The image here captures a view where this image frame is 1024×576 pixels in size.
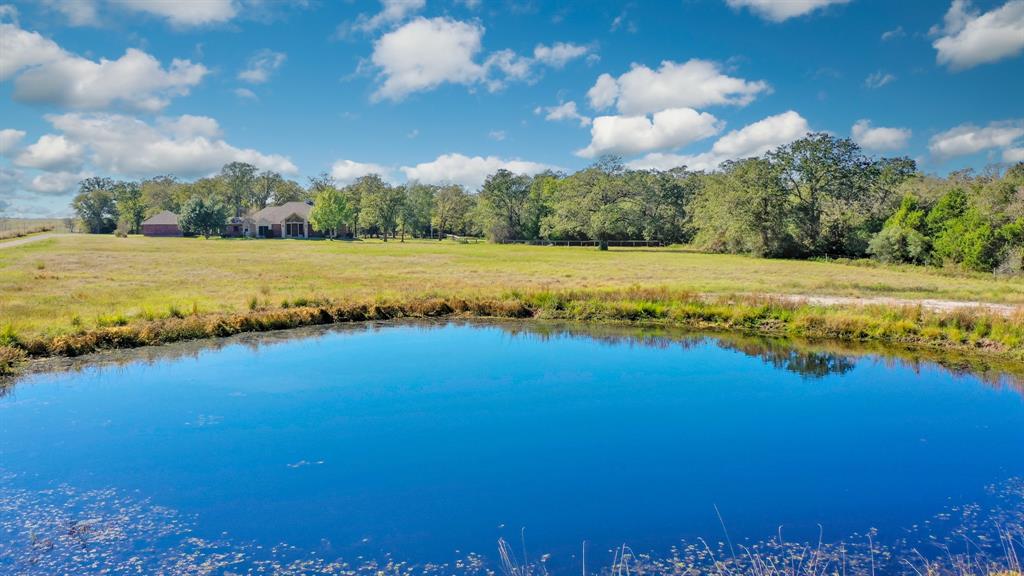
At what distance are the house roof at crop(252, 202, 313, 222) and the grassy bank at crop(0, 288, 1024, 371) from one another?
287ft

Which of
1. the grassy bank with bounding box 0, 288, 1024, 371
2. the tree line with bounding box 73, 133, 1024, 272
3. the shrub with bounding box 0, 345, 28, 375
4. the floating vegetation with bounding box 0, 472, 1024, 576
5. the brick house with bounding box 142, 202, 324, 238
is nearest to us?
the floating vegetation with bounding box 0, 472, 1024, 576

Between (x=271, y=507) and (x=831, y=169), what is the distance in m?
66.5

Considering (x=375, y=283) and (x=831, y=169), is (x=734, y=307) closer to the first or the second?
(x=375, y=283)

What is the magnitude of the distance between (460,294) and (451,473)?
1774cm

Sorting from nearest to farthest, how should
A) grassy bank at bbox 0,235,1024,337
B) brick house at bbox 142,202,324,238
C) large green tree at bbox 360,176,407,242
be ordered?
grassy bank at bbox 0,235,1024,337 < large green tree at bbox 360,176,407,242 < brick house at bbox 142,202,324,238

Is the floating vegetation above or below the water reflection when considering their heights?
below

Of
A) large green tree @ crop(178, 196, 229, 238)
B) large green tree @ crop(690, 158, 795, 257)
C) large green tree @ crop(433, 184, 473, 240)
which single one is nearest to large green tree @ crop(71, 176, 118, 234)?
large green tree @ crop(178, 196, 229, 238)

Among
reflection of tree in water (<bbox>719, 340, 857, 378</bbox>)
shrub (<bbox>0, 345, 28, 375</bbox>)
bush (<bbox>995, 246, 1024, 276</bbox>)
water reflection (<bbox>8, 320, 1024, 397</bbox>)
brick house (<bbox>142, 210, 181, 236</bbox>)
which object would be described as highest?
brick house (<bbox>142, 210, 181, 236</bbox>)

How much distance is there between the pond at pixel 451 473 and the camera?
25.6 ft

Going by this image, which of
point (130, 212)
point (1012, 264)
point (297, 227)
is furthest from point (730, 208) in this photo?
point (130, 212)

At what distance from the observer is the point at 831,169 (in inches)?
2457

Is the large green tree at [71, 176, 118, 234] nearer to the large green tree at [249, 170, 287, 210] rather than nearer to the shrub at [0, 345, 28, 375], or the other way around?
the large green tree at [249, 170, 287, 210]

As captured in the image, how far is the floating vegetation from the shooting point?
7223mm

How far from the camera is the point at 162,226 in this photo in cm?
11250
